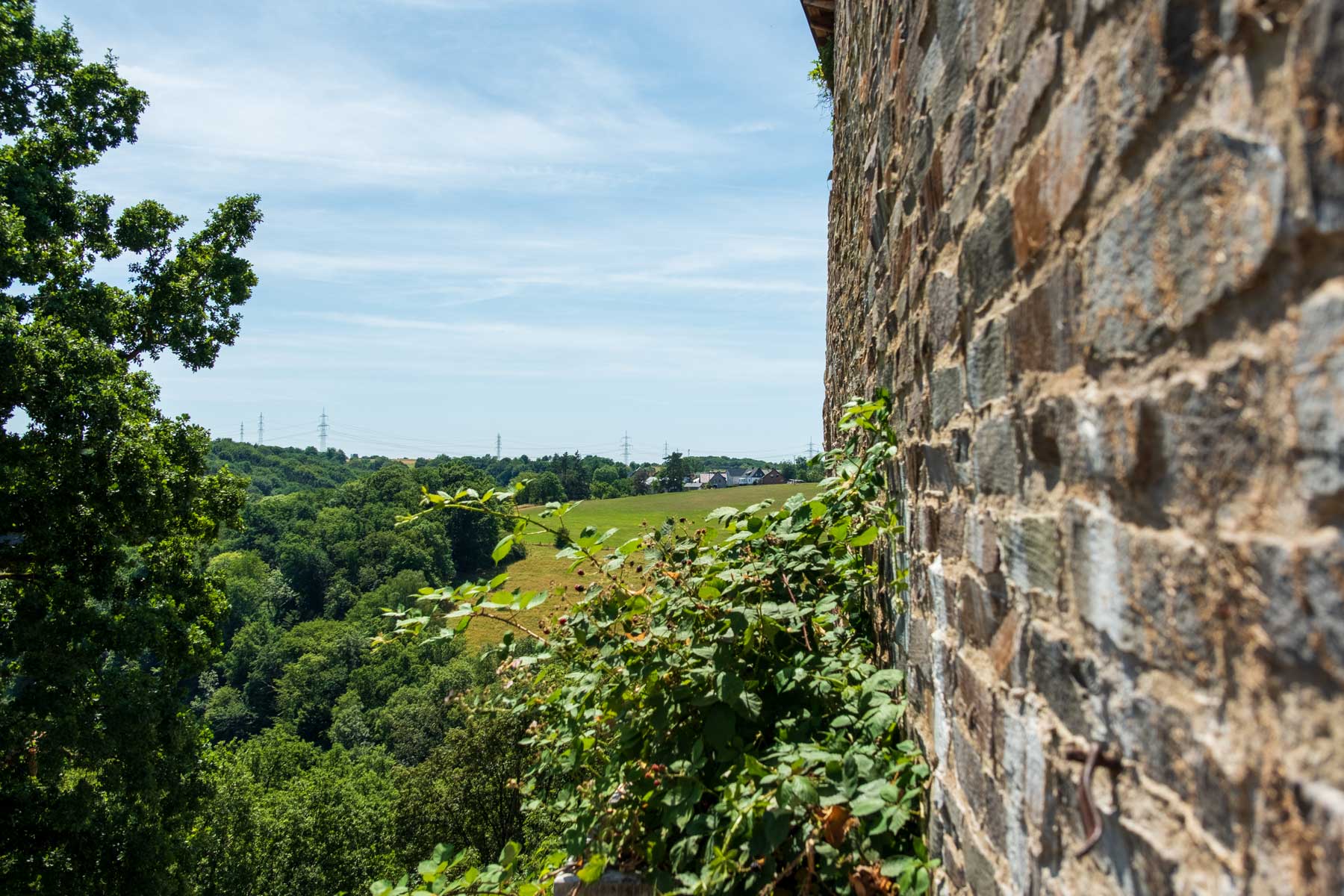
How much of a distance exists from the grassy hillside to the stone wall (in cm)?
169

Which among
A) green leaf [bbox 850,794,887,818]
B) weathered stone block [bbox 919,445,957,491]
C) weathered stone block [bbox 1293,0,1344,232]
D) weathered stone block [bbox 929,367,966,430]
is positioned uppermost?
weathered stone block [bbox 1293,0,1344,232]

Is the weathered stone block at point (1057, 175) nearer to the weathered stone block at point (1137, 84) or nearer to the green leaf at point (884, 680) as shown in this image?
the weathered stone block at point (1137, 84)

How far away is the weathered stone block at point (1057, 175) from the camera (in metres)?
1.08

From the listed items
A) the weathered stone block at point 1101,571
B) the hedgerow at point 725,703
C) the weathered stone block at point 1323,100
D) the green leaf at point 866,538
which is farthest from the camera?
the green leaf at point 866,538

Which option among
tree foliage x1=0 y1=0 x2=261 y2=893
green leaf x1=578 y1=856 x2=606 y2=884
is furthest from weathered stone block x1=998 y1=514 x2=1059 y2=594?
tree foliage x1=0 y1=0 x2=261 y2=893

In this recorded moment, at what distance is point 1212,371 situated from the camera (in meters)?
0.83

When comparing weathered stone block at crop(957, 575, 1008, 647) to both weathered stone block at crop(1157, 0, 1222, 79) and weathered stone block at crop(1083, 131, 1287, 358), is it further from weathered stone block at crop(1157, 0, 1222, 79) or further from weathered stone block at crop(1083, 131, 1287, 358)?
weathered stone block at crop(1157, 0, 1222, 79)

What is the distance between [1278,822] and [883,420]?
81.8 inches

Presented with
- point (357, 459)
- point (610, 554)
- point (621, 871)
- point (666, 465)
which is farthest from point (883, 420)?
point (357, 459)

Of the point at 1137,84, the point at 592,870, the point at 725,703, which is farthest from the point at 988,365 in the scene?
the point at 592,870

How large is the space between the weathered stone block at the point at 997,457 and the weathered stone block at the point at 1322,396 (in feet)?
2.23

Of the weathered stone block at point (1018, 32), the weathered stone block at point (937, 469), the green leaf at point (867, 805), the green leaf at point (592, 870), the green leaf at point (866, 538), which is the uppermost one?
the weathered stone block at point (1018, 32)

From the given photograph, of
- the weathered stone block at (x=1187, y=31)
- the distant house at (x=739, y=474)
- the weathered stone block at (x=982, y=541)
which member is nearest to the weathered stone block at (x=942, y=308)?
the weathered stone block at (x=982, y=541)

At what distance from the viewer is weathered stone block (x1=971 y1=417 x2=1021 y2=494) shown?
1.43 m
